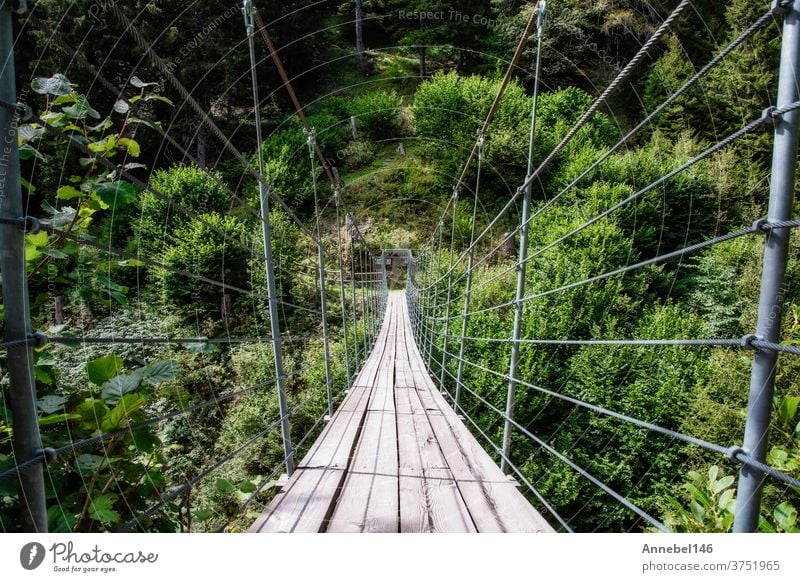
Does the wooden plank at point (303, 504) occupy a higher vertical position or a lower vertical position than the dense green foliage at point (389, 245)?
lower

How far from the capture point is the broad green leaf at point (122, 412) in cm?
54

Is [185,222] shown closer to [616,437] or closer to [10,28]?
[616,437]

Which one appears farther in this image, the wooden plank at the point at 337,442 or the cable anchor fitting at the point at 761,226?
the wooden plank at the point at 337,442

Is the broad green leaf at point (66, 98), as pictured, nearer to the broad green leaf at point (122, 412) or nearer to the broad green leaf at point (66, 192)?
the broad green leaf at point (66, 192)

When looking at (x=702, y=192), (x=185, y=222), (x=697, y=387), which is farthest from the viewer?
(x=185, y=222)

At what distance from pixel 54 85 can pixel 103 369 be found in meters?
0.36

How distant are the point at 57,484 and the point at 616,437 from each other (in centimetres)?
935

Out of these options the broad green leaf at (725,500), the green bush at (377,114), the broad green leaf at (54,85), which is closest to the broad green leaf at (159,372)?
the broad green leaf at (54,85)

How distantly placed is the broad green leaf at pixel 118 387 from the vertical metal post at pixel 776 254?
640 millimetres

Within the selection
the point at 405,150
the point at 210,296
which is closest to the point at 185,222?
the point at 210,296

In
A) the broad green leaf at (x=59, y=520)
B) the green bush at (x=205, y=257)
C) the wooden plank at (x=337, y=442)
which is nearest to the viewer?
the broad green leaf at (x=59, y=520)

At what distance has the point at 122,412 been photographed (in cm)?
55

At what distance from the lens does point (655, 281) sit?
1002 centimetres

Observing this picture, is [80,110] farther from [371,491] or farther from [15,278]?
[371,491]
